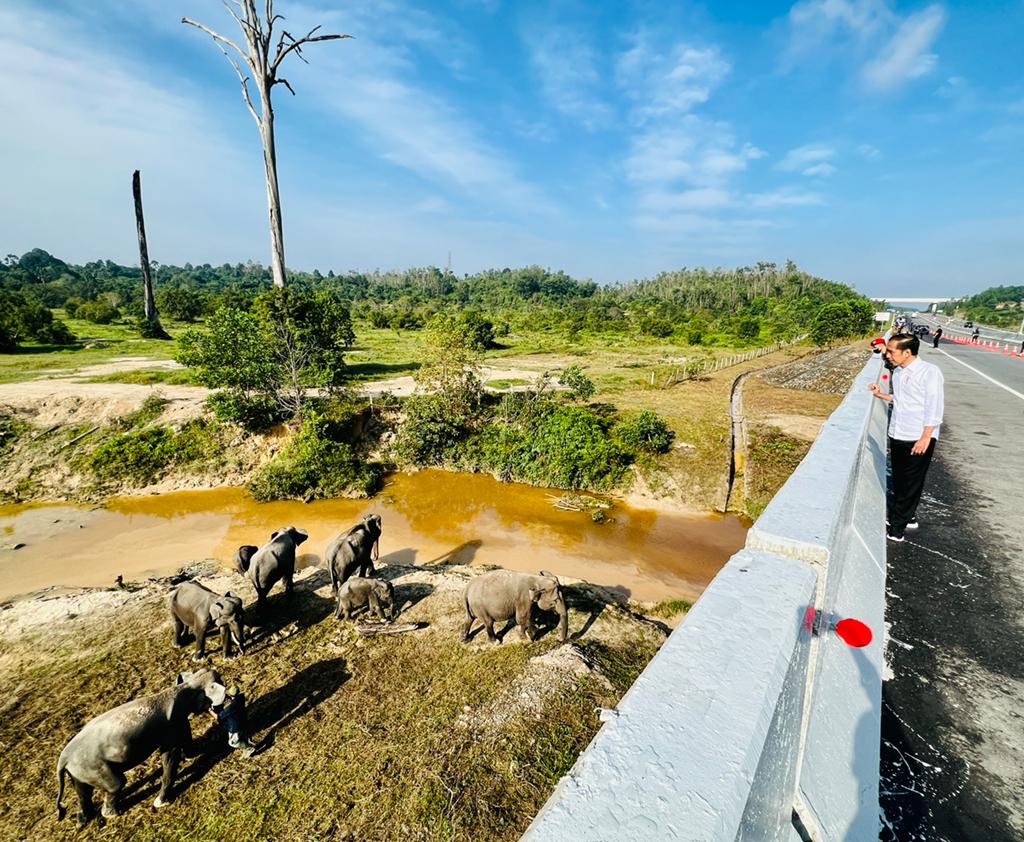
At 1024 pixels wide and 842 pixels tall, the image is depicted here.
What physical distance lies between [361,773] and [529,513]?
9.35 m

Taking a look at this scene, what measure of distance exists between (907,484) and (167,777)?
23.6 feet

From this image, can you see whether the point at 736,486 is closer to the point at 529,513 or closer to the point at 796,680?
the point at 529,513

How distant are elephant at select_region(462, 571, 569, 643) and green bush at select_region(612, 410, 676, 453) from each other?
9.46 metres

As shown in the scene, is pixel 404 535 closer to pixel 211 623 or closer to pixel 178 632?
pixel 178 632

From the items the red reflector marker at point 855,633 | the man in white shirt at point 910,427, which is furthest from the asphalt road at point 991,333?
the red reflector marker at point 855,633

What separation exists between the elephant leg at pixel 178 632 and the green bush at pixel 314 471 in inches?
308

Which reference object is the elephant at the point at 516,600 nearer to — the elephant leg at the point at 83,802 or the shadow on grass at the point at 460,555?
the elephant leg at the point at 83,802

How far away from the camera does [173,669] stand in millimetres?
6332

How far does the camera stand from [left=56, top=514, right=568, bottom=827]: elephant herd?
4328 millimetres

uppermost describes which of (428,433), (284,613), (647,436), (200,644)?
(647,436)

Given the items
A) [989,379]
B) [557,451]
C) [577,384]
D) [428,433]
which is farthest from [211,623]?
[989,379]

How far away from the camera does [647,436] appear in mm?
15430

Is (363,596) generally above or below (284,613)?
above

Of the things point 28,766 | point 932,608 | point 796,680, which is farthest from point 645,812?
point 28,766
